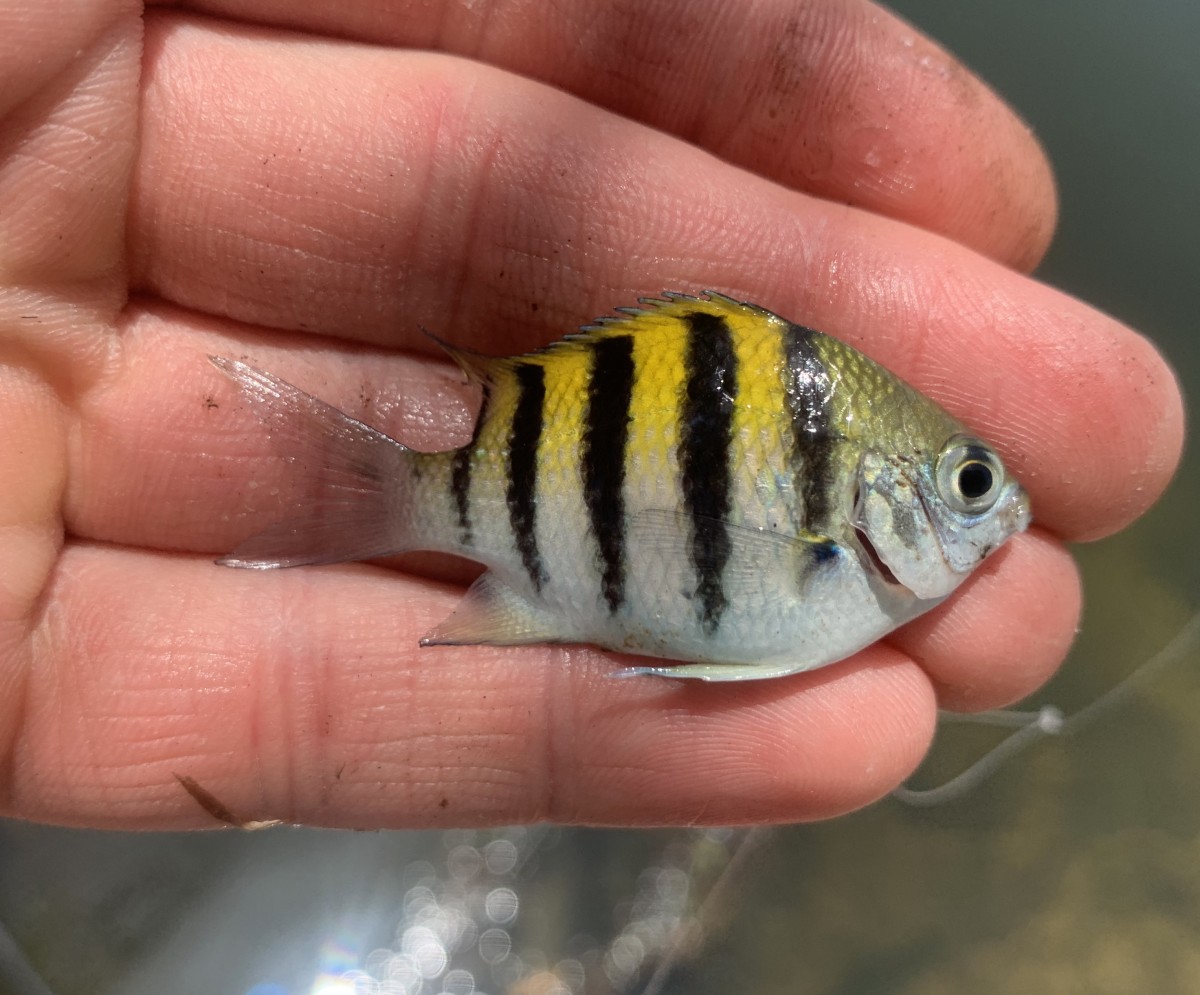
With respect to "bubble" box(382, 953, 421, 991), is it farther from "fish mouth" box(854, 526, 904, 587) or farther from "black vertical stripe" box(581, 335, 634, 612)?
"fish mouth" box(854, 526, 904, 587)

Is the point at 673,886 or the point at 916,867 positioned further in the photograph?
the point at 673,886

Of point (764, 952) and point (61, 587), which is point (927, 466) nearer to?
point (61, 587)

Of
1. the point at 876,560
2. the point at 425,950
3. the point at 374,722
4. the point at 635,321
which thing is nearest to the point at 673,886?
the point at 425,950

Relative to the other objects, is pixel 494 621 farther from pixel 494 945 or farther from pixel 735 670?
pixel 494 945

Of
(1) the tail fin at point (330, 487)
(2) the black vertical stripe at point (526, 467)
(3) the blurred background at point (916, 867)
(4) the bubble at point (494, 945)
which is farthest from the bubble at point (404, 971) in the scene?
(2) the black vertical stripe at point (526, 467)

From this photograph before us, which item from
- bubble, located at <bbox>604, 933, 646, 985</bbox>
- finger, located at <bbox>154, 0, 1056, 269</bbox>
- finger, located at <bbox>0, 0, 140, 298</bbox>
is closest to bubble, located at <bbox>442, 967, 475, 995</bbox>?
bubble, located at <bbox>604, 933, 646, 985</bbox>

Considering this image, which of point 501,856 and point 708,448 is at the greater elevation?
point 708,448
